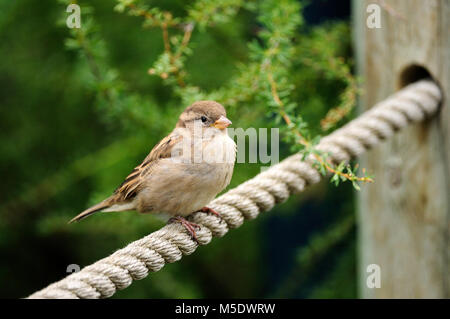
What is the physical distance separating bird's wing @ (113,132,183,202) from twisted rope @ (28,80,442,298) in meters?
0.21

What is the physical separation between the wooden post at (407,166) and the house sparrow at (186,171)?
771 millimetres

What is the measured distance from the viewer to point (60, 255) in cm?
346

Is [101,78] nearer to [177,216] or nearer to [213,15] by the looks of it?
[213,15]

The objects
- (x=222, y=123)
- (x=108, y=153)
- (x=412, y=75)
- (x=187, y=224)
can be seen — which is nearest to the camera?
(x=187, y=224)

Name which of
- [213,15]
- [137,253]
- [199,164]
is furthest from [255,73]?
[137,253]

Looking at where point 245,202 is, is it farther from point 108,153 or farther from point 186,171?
point 108,153

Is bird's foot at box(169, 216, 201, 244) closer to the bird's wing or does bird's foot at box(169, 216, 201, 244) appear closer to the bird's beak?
the bird's wing

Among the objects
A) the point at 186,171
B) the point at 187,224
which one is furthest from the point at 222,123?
the point at 187,224

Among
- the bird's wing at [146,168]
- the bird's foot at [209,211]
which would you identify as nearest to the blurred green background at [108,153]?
the bird's wing at [146,168]

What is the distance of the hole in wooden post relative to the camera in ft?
7.48

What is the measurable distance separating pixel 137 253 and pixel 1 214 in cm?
185

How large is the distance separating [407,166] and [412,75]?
35 cm

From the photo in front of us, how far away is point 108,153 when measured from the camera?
304 cm

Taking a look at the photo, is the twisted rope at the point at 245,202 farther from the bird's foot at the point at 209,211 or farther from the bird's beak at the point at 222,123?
the bird's beak at the point at 222,123
